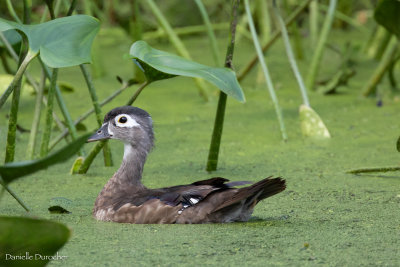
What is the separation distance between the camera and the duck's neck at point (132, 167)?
2.57 metres

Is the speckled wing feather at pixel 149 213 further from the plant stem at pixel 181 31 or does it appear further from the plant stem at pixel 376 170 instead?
the plant stem at pixel 181 31

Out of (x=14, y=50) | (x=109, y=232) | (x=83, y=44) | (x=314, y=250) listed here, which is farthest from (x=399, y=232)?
(x=14, y=50)

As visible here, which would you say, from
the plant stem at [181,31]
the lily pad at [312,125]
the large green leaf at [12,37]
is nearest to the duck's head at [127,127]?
the large green leaf at [12,37]

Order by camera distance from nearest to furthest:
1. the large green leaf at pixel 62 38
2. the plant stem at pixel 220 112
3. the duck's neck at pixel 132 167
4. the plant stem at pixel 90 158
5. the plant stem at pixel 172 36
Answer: the large green leaf at pixel 62 38, the duck's neck at pixel 132 167, the plant stem at pixel 220 112, the plant stem at pixel 90 158, the plant stem at pixel 172 36

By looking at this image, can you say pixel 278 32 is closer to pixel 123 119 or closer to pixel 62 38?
pixel 123 119

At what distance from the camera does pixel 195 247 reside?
1.95 meters

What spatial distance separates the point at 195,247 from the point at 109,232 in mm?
332

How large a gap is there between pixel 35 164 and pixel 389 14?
2409mm

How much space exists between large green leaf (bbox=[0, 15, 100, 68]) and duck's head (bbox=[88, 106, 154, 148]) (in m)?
0.55

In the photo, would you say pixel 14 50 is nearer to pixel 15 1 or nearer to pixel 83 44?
pixel 83 44

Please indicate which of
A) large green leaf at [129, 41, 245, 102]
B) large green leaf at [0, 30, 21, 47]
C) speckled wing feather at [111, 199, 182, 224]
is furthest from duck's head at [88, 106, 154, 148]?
large green leaf at [0, 30, 21, 47]

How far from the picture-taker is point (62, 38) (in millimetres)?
2064

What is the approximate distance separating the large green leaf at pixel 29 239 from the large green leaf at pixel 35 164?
11 centimetres

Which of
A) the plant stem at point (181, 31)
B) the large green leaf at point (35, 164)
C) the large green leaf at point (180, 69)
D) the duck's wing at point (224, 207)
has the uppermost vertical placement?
the large green leaf at point (35, 164)
